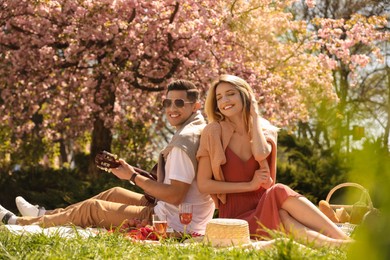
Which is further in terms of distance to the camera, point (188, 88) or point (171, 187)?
point (188, 88)

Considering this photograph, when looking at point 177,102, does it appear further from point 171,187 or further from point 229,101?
point 171,187

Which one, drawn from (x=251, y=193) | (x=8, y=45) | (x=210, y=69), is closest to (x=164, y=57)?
(x=210, y=69)

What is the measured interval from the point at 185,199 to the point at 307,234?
1201 mm

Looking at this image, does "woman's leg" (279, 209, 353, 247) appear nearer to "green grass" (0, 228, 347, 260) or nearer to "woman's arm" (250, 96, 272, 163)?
"green grass" (0, 228, 347, 260)

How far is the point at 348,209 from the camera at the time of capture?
6250 mm

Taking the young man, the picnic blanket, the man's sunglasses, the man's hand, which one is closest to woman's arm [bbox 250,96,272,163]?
the young man

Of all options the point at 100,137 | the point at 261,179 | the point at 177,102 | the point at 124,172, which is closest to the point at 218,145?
the point at 261,179

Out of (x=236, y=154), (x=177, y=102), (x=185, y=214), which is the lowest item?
(x=185, y=214)

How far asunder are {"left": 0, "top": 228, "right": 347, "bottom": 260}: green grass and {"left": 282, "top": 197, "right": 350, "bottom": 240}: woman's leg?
0.66m

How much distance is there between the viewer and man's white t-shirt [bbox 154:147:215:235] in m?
5.15

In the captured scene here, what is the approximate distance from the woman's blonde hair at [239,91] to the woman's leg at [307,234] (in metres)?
0.87

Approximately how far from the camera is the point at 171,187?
5090mm

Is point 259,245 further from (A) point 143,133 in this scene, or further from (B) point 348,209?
(A) point 143,133

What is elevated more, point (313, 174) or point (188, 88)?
point (188, 88)
